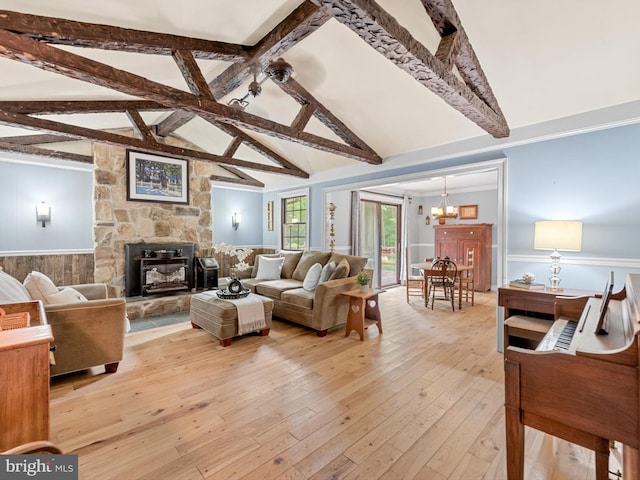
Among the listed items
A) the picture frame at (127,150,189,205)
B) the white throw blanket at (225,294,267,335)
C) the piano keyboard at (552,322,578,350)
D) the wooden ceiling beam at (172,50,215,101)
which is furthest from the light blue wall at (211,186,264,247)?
the piano keyboard at (552,322,578,350)

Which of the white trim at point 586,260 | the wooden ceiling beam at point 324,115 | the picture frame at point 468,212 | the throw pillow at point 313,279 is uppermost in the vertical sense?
the wooden ceiling beam at point 324,115

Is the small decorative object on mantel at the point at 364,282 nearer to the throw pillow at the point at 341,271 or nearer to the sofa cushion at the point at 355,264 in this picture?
the throw pillow at the point at 341,271

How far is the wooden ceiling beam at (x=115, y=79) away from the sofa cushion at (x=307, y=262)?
205cm

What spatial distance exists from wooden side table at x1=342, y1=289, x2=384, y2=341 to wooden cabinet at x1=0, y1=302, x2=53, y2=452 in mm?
2851

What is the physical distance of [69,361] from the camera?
2.59m

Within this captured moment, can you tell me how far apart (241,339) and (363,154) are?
122 inches

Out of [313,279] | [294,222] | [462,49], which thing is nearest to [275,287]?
[313,279]

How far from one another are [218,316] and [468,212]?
6.32 meters

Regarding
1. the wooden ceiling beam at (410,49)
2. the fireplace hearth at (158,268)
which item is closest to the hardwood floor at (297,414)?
the fireplace hearth at (158,268)

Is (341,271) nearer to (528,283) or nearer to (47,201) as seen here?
(528,283)

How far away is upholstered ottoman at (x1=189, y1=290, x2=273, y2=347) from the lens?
3.38 meters

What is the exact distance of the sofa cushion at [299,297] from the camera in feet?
12.6

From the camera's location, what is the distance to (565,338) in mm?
1682

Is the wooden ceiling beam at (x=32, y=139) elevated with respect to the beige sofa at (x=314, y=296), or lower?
elevated
